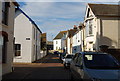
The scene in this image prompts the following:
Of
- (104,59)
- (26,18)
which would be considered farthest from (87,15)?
(104,59)

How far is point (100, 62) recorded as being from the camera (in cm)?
822

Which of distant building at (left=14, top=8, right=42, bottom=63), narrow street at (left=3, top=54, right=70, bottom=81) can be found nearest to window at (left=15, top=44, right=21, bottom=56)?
distant building at (left=14, top=8, right=42, bottom=63)

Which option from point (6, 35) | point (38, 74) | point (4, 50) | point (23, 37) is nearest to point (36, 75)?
point (38, 74)

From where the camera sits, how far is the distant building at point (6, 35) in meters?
13.1

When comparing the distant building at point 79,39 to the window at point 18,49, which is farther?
the distant building at point 79,39

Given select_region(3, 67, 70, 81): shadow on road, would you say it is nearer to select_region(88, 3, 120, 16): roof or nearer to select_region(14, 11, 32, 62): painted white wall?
select_region(14, 11, 32, 62): painted white wall

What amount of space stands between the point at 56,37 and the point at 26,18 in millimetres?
74047

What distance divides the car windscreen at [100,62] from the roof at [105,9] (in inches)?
659

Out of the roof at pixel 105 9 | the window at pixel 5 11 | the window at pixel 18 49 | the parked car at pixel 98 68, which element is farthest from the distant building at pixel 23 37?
the parked car at pixel 98 68

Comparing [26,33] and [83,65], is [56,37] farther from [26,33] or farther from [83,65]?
[83,65]

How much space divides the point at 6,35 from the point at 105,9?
633 inches

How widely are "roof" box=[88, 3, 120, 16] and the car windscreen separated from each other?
54.9ft

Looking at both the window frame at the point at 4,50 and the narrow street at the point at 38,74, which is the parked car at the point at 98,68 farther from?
the window frame at the point at 4,50

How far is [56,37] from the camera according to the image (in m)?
101
